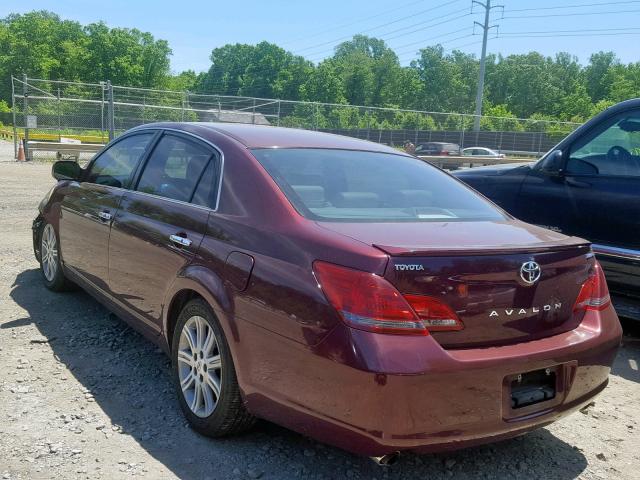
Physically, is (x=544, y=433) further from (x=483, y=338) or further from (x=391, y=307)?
(x=391, y=307)

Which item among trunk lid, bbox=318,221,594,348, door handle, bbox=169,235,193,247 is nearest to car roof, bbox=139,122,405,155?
door handle, bbox=169,235,193,247

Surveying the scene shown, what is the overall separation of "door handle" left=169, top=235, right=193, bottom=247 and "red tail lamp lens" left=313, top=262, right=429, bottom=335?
115 cm

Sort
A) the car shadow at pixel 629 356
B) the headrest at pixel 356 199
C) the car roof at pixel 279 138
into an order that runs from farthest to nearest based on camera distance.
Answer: the car shadow at pixel 629 356 < the car roof at pixel 279 138 < the headrest at pixel 356 199

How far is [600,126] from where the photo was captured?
5.12m

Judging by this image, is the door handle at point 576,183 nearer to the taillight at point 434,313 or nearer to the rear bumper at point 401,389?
the rear bumper at point 401,389

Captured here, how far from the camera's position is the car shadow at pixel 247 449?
2.87 metres

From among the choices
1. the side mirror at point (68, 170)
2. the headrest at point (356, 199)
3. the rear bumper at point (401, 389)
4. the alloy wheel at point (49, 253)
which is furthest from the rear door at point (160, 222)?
the alloy wheel at point (49, 253)

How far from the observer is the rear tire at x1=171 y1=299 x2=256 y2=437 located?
2.95m

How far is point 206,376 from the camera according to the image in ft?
10.2

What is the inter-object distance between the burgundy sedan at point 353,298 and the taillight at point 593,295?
0.04ft

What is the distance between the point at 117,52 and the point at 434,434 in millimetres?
90973

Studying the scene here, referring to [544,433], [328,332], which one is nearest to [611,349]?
[544,433]

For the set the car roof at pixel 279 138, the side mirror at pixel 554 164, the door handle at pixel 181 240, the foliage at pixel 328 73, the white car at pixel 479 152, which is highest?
the foliage at pixel 328 73

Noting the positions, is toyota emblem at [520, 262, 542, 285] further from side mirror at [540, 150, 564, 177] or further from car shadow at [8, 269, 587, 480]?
side mirror at [540, 150, 564, 177]
